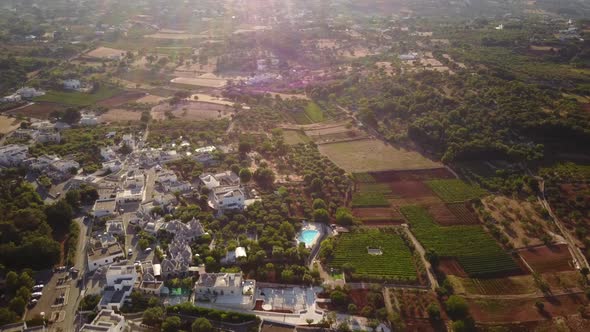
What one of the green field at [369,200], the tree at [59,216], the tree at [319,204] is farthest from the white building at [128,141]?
the green field at [369,200]

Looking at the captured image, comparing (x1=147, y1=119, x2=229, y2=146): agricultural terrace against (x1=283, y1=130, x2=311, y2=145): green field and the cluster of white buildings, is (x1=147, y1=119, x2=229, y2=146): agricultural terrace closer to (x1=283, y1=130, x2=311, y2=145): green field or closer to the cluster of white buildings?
(x1=283, y1=130, x2=311, y2=145): green field

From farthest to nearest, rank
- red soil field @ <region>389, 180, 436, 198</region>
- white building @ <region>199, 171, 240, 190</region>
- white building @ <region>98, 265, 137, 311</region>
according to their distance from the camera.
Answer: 1. red soil field @ <region>389, 180, 436, 198</region>
2. white building @ <region>199, 171, 240, 190</region>
3. white building @ <region>98, 265, 137, 311</region>

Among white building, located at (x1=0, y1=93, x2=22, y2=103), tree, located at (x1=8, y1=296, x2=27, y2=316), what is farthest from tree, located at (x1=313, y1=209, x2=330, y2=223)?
white building, located at (x1=0, y1=93, x2=22, y2=103)

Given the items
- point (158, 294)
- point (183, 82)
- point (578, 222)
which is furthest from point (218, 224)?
point (183, 82)

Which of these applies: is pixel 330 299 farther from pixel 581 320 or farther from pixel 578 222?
pixel 578 222

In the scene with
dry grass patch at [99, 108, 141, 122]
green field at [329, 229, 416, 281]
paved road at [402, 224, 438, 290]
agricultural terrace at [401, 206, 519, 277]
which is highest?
dry grass patch at [99, 108, 141, 122]

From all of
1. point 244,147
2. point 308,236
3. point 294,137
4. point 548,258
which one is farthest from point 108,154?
point 548,258
